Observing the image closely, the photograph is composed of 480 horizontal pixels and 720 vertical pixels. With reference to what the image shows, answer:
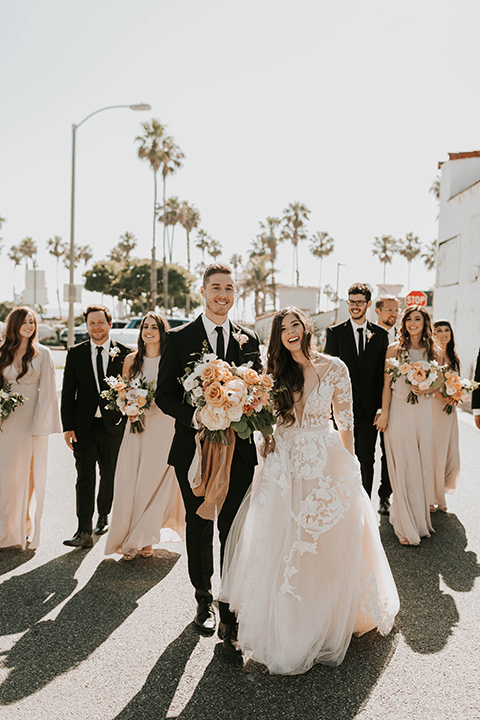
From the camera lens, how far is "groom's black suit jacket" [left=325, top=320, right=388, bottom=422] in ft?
22.3

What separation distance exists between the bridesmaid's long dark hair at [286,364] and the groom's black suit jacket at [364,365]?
2636 millimetres

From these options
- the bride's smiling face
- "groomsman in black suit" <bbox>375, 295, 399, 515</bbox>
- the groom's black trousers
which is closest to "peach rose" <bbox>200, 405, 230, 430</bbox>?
the groom's black trousers

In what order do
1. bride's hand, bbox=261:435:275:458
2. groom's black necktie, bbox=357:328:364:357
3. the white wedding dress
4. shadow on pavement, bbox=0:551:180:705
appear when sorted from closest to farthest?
shadow on pavement, bbox=0:551:180:705, the white wedding dress, bride's hand, bbox=261:435:275:458, groom's black necktie, bbox=357:328:364:357

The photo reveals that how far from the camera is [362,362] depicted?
6.84 m

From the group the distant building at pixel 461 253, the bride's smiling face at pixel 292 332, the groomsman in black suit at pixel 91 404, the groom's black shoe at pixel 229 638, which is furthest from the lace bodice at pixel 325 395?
the distant building at pixel 461 253

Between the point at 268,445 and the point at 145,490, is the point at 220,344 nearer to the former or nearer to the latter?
the point at 268,445

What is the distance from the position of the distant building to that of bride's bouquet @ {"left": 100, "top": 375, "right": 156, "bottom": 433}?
681 inches

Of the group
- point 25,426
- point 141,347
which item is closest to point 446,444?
point 141,347

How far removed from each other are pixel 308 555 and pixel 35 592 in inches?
91.8

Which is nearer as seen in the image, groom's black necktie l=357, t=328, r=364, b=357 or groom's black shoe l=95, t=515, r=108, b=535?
groom's black shoe l=95, t=515, r=108, b=535

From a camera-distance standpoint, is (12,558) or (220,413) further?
(12,558)

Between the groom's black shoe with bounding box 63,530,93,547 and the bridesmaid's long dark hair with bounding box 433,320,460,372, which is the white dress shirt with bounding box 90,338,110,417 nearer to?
the groom's black shoe with bounding box 63,530,93,547

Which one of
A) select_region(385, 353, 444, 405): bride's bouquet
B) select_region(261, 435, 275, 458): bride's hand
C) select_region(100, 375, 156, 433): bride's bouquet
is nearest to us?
select_region(261, 435, 275, 458): bride's hand

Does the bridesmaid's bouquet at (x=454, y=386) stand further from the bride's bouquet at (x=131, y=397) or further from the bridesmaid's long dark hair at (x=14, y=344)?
the bridesmaid's long dark hair at (x=14, y=344)
